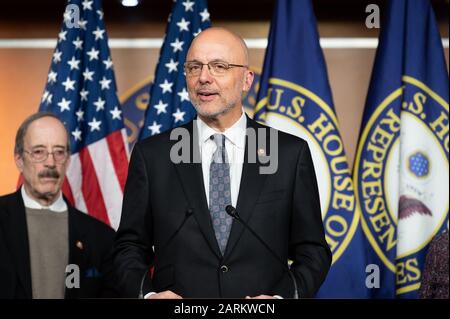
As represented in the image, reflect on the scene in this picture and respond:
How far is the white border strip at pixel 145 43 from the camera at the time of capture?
4.61 meters

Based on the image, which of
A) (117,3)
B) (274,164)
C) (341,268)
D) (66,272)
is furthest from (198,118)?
(117,3)

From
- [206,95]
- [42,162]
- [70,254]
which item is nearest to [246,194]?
[206,95]

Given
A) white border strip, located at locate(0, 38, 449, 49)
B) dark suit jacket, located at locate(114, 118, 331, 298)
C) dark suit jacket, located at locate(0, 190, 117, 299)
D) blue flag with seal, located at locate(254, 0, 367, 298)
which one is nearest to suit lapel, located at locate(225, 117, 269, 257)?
dark suit jacket, located at locate(114, 118, 331, 298)

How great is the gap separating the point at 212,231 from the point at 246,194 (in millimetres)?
150

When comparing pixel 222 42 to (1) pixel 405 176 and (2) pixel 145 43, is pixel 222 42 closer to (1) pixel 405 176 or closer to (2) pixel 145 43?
(1) pixel 405 176

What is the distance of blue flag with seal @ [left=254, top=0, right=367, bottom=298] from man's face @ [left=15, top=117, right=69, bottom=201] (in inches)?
47.0

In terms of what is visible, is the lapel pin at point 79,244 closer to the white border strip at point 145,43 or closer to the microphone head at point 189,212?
the microphone head at point 189,212

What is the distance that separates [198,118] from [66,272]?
134cm

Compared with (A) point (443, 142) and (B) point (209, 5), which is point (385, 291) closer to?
(A) point (443, 142)

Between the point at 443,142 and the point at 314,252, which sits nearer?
the point at 314,252

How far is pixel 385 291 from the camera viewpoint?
3.96 meters

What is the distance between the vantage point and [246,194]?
202cm

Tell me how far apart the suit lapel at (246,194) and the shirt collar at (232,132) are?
6cm

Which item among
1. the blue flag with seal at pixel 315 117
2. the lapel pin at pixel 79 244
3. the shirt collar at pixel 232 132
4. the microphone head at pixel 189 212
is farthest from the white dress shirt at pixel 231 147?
the blue flag with seal at pixel 315 117
